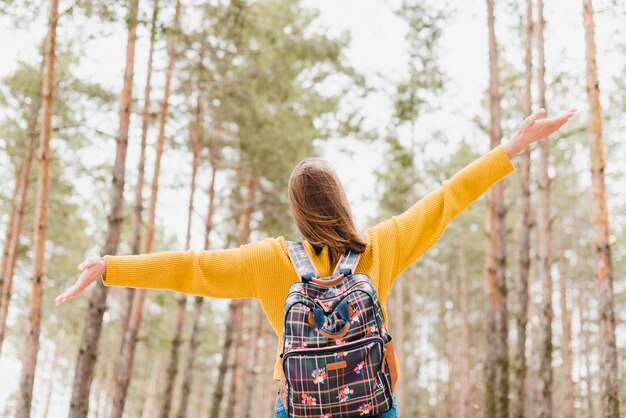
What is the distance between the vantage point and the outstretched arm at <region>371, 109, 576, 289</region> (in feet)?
8.18

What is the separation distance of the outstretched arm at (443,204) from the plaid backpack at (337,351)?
0.88 feet

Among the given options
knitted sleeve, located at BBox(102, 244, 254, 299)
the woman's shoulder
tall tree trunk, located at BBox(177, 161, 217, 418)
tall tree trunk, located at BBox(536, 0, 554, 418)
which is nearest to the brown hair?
the woman's shoulder

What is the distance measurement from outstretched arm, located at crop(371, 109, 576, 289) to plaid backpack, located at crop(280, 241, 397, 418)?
27 cm

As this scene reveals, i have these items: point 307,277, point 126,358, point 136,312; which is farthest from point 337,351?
point 136,312

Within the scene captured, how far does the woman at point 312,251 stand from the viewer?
2.37 m

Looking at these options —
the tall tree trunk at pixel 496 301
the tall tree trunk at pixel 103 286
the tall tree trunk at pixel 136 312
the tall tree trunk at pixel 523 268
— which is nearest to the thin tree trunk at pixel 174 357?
the tall tree trunk at pixel 136 312

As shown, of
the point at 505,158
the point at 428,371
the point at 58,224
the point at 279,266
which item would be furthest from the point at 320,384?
the point at 428,371

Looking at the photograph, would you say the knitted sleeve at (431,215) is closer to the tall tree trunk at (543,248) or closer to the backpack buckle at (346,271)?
the backpack buckle at (346,271)

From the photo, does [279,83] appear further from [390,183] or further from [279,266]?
[279,266]

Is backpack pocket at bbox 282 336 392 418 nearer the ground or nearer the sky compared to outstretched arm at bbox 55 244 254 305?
nearer the ground

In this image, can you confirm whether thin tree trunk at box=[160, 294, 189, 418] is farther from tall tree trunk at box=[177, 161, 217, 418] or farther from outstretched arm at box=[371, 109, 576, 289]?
outstretched arm at box=[371, 109, 576, 289]

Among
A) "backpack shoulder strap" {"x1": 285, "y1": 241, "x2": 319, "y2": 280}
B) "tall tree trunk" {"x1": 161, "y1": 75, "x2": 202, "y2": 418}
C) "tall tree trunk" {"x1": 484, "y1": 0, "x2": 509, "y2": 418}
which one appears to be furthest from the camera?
"tall tree trunk" {"x1": 161, "y1": 75, "x2": 202, "y2": 418}

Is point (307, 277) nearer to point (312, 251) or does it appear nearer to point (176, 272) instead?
point (312, 251)

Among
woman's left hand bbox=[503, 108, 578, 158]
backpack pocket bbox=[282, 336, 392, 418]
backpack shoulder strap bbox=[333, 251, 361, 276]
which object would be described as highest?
woman's left hand bbox=[503, 108, 578, 158]
